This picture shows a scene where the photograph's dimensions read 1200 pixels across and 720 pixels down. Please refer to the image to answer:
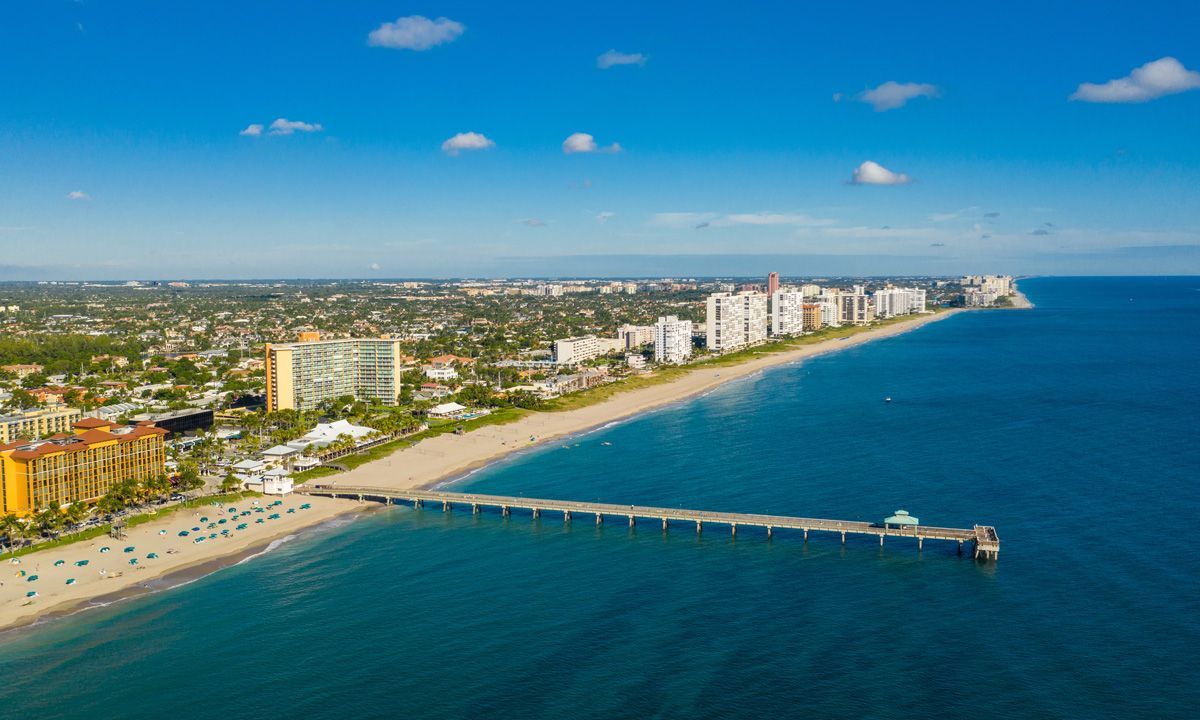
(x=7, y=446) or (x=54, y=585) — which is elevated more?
(x=7, y=446)

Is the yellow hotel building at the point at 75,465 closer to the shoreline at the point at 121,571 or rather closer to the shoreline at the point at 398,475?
the shoreline at the point at 121,571

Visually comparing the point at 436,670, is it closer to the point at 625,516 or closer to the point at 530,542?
the point at 530,542

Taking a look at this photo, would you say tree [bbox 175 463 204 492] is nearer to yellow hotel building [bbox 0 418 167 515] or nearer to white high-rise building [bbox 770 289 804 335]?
yellow hotel building [bbox 0 418 167 515]

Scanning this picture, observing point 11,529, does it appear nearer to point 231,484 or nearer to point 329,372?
point 231,484

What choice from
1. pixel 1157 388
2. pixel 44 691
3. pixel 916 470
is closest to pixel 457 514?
pixel 44 691

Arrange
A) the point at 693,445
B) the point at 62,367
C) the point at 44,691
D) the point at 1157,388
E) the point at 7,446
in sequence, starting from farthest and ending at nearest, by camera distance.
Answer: the point at 62,367
the point at 1157,388
the point at 693,445
the point at 7,446
the point at 44,691


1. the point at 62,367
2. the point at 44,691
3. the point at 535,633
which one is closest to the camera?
the point at 44,691
